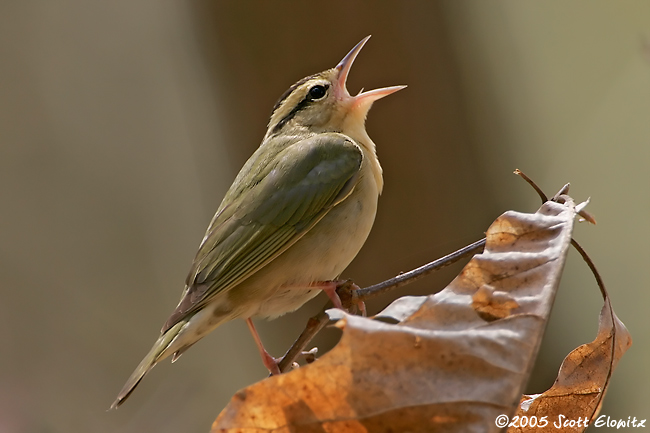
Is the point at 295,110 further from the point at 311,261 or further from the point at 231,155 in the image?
the point at 231,155

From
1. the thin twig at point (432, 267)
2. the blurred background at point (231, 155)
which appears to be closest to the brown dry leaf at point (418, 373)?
the thin twig at point (432, 267)

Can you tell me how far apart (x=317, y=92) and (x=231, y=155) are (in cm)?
222

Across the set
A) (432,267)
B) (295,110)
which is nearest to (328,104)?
(295,110)

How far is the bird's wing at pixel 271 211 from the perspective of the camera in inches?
125

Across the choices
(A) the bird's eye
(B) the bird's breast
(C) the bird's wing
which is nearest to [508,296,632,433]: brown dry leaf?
(B) the bird's breast

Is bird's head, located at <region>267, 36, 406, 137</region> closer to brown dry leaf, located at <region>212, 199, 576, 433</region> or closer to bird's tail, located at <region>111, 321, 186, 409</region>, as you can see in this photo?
bird's tail, located at <region>111, 321, 186, 409</region>

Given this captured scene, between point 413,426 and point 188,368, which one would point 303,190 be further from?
point 188,368

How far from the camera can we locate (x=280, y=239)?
10.7 feet

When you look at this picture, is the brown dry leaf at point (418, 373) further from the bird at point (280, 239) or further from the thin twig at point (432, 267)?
the bird at point (280, 239)

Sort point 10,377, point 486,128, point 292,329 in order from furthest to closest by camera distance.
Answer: point 10,377
point 292,329
point 486,128

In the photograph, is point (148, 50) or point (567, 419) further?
point (148, 50)

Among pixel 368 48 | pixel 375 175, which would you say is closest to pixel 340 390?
pixel 375 175

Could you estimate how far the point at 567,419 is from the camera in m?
1.89

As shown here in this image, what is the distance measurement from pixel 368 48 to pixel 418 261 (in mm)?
1575
